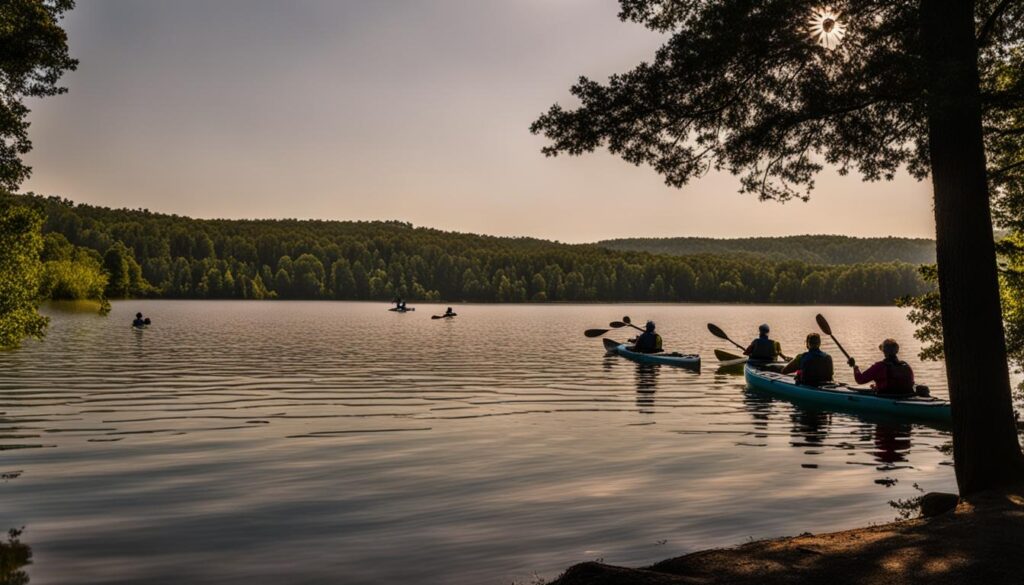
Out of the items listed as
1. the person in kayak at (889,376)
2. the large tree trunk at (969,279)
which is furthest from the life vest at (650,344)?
the large tree trunk at (969,279)

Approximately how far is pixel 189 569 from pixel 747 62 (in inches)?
334

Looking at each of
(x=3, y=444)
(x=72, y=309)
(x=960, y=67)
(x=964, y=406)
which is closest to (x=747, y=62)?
(x=960, y=67)

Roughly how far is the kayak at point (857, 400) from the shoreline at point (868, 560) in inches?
394

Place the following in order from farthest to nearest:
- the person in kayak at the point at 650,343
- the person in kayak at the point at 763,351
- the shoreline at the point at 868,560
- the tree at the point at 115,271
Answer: the tree at the point at 115,271, the person in kayak at the point at 650,343, the person in kayak at the point at 763,351, the shoreline at the point at 868,560

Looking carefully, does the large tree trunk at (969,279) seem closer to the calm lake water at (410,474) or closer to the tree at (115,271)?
the calm lake water at (410,474)

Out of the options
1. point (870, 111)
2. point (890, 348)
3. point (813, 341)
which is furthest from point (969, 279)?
point (813, 341)

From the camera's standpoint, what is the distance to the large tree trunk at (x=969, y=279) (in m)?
8.81

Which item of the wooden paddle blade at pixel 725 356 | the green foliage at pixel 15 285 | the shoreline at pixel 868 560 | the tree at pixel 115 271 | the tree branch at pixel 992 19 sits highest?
the tree at pixel 115 271

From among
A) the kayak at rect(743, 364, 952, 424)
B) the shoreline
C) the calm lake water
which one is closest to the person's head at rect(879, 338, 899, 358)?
the kayak at rect(743, 364, 952, 424)

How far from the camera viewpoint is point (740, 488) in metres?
11.9

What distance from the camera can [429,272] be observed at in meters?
183

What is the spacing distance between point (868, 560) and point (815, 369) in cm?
1599

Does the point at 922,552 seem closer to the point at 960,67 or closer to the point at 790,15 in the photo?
the point at 960,67

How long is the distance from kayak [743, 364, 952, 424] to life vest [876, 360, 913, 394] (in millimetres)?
200
